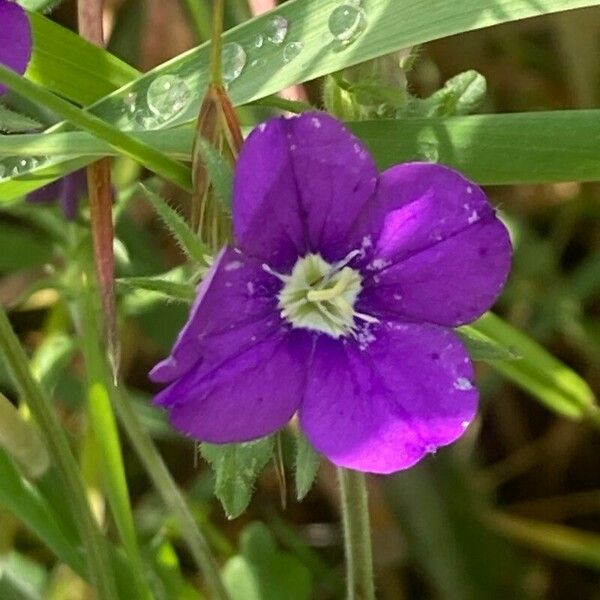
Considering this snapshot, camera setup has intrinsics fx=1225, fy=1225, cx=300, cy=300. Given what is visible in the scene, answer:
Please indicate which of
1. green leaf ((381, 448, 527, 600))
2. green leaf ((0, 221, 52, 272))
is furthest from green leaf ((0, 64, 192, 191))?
green leaf ((381, 448, 527, 600))

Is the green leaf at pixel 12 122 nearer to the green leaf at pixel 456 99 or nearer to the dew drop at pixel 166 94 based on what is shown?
the dew drop at pixel 166 94

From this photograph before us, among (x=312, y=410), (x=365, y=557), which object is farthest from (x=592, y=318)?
(x=312, y=410)

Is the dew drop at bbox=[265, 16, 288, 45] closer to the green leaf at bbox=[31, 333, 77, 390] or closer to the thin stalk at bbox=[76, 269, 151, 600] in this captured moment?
the thin stalk at bbox=[76, 269, 151, 600]

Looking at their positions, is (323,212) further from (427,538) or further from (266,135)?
(427,538)

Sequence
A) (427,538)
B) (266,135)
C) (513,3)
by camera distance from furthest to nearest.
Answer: (427,538) → (513,3) → (266,135)

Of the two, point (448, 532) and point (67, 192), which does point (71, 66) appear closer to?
point (67, 192)
